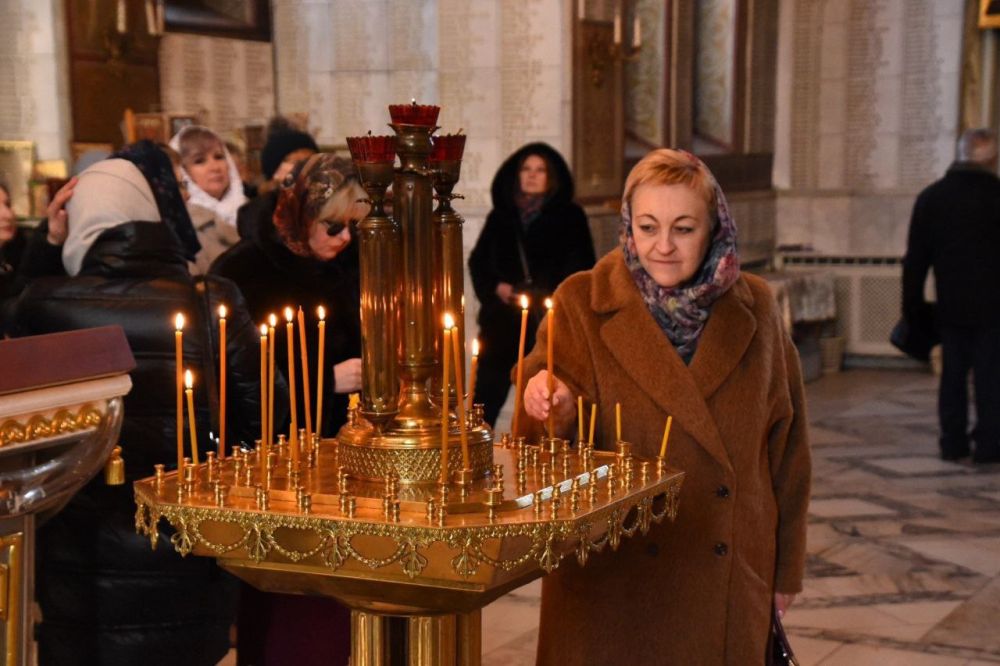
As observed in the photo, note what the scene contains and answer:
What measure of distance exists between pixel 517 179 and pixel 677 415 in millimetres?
4089

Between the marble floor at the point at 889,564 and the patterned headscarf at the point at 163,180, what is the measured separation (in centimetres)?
169

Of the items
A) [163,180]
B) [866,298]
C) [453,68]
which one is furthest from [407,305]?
[866,298]

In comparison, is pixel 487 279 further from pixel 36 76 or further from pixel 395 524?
pixel 395 524

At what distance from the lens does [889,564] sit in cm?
561

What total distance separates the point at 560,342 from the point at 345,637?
1143 millimetres

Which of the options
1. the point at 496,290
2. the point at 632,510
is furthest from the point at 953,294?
the point at 632,510

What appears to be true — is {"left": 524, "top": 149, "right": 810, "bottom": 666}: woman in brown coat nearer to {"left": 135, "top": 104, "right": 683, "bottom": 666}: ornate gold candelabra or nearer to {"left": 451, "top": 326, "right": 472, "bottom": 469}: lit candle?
{"left": 135, "top": 104, "right": 683, "bottom": 666}: ornate gold candelabra

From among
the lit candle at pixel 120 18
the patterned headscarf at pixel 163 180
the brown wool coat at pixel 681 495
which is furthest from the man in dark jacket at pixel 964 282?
the brown wool coat at pixel 681 495

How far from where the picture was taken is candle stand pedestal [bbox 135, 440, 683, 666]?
5.58 feet

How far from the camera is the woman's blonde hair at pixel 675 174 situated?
2551mm

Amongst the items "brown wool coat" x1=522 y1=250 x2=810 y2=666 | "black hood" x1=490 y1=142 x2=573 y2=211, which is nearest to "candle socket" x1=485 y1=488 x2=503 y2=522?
"brown wool coat" x1=522 y1=250 x2=810 y2=666

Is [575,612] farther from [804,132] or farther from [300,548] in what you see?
[804,132]

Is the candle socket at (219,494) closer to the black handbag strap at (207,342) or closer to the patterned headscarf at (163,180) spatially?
the black handbag strap at (207,342)

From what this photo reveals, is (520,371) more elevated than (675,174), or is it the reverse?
(675,174)
